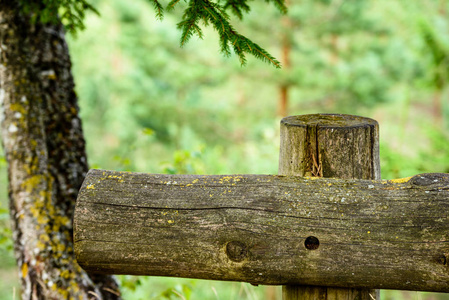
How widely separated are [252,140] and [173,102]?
9.79 ft

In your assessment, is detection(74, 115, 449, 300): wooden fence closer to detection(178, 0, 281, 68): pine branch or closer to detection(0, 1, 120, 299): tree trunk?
detection(178, 0, 281, 68): pine branch

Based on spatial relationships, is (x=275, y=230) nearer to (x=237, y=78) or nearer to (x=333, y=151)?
(x=333, y=151)

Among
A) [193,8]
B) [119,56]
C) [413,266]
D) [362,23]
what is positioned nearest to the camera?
[413,266]

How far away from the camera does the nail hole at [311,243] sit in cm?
147

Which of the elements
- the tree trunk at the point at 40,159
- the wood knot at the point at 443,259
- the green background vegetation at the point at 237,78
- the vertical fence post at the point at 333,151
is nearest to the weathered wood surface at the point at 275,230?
the wood knot at the point at 443,259

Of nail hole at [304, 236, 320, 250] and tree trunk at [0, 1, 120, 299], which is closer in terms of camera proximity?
nail hole at [304, 236, 320, 250]

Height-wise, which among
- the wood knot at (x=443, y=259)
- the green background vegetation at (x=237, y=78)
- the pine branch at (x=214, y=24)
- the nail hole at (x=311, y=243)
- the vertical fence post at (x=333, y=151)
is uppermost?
the green background vegetation at (x=237, y=78)

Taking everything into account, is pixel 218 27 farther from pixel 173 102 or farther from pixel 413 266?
pixel 173 102

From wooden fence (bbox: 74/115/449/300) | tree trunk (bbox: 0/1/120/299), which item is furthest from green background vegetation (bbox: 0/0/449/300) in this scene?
wooden fence (bbox: 74/115/449/300)

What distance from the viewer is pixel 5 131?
2.40 metres

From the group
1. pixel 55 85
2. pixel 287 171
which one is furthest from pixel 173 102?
pixel 287 171

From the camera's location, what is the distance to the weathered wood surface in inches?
56.4

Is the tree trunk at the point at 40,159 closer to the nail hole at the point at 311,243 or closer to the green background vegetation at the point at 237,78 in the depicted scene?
the nail hole at the point at 311,243

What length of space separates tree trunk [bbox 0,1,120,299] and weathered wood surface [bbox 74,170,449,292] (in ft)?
2.93
